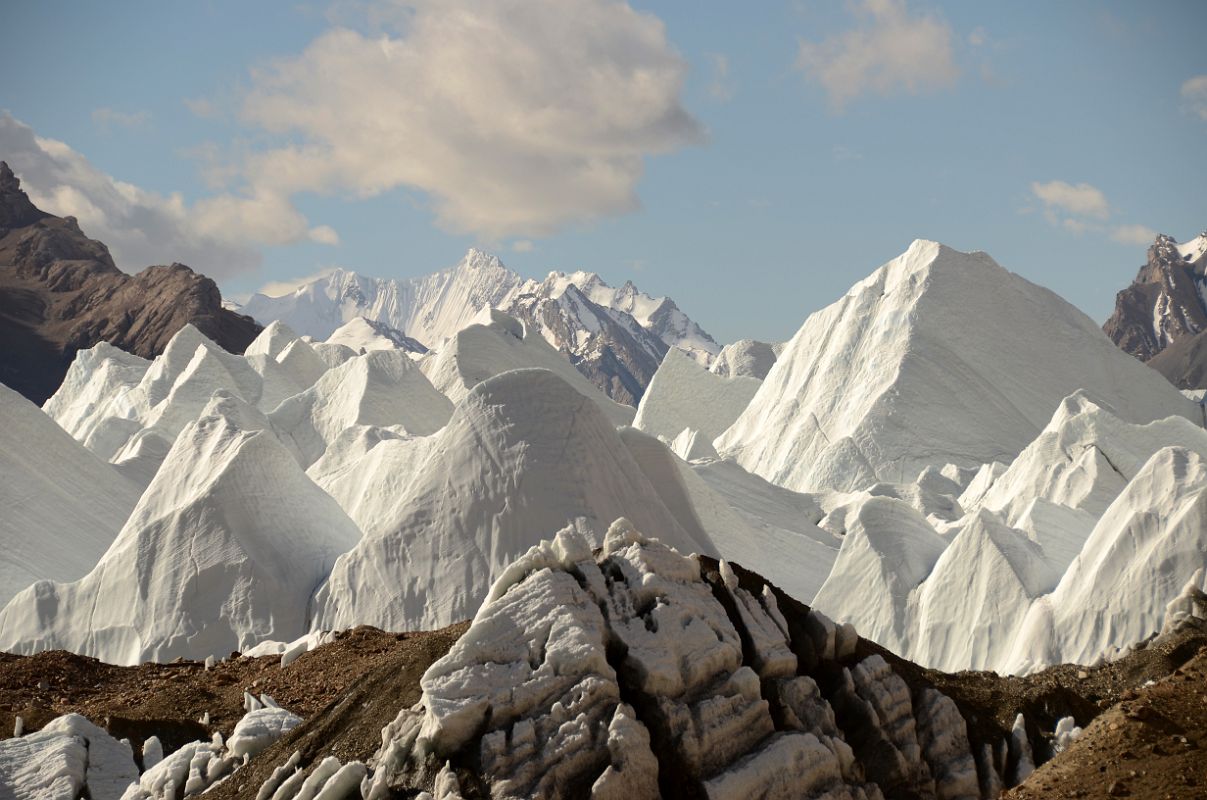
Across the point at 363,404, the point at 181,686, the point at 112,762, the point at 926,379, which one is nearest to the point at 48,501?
the point at 363,404

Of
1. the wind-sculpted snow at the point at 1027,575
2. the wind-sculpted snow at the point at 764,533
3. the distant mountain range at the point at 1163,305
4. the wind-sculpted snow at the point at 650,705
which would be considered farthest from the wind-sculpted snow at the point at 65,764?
the distant mountain range at the point at 1163,305

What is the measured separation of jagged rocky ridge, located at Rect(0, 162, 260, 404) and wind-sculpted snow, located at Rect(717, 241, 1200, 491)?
7764 cm

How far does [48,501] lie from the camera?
37344mm

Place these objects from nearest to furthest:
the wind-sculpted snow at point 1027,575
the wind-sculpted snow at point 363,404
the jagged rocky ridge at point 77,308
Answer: the wind-sculpted snow at point 1027,575 → the wind-sculpted snow at point 363,404 → the jagged rocky ridge at point 77,308

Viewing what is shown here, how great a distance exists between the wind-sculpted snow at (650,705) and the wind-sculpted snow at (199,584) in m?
14.5

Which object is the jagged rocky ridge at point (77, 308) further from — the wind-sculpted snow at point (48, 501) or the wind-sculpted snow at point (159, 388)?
the wind-sculpted snow at point (48, 501)

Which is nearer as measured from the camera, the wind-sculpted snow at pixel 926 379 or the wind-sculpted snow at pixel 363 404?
the wind-sculpted snow at pixel 363 404

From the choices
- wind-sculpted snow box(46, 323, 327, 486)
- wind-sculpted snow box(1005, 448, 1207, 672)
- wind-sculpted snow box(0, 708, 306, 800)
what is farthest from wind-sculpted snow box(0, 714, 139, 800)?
wind-sculpted snow box(46, 323, 327, 486)

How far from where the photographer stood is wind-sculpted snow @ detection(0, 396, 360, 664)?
25.5 m

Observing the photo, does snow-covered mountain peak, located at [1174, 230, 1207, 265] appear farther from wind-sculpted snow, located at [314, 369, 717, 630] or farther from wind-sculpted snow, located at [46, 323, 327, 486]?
wind-sculpted snow, located at [314, 369, 717, 630]

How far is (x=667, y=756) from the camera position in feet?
35.5

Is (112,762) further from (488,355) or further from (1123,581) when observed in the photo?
(488,355)

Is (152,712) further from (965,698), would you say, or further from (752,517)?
(752,517)

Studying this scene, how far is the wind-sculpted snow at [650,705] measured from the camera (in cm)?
1063
